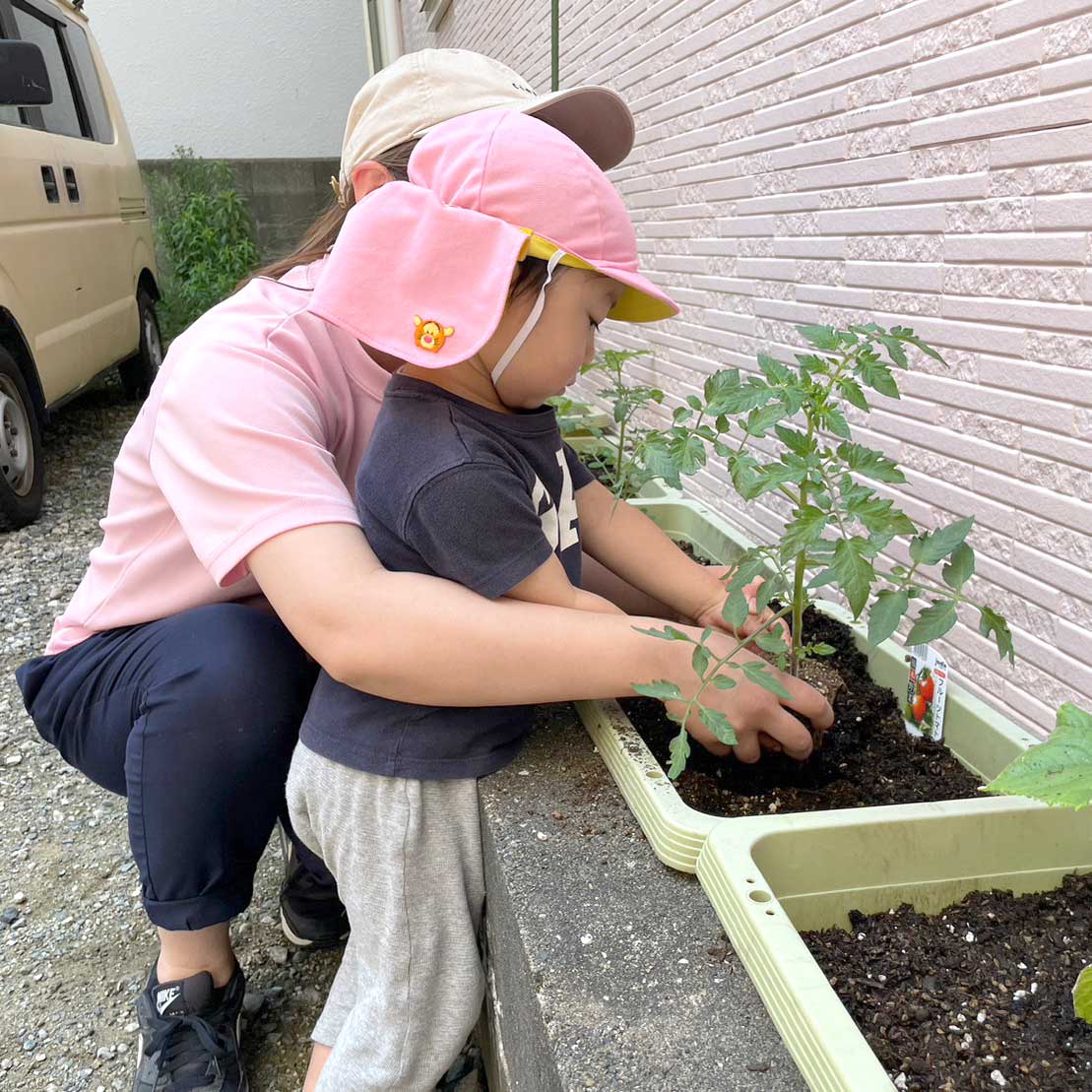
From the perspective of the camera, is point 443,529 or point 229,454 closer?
point 443,529

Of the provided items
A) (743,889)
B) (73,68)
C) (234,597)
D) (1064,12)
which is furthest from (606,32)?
(73,68)

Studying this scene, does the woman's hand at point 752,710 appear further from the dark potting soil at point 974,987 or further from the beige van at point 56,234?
the beige van at point 56,234

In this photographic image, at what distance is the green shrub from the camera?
7656 mm

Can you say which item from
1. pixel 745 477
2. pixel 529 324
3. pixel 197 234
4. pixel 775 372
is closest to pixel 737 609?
pixel 745 477

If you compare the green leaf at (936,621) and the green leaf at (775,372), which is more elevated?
the green leaf at (775,372)

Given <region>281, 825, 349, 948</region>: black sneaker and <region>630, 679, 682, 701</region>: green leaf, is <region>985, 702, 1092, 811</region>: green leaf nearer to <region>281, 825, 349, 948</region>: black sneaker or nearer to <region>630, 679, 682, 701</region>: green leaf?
<region>630, 679, 682, 701</region>: green leaf

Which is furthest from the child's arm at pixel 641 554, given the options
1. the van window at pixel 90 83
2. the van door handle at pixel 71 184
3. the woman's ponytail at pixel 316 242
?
the van window at pixel 90 83

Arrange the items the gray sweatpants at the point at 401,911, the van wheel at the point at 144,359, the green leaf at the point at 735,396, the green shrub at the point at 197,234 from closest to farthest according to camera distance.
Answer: the green leaf at the point at 735,396 → the gray sweatpants at the point at 401,911 → the van wheel at the point at 144,359 → the green shrub at the point at 197,234

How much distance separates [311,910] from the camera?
1.70 meters

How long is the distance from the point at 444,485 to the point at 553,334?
23 cm

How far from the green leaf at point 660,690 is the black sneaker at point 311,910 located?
882 mm

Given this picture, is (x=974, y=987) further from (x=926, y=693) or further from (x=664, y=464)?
(x=664, y=464)

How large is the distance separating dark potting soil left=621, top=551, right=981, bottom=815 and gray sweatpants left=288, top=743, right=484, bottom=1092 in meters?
0.31

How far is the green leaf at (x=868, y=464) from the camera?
105 centimetres
